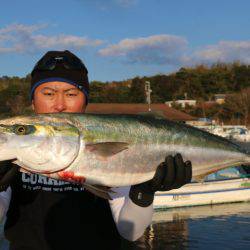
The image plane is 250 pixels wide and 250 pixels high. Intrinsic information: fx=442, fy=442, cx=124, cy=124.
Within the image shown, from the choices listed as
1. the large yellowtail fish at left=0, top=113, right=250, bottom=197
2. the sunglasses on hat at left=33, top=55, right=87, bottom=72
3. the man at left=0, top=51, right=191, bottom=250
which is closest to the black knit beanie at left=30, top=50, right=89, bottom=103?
the sunglasses on hat at left=33, top=55, right=87, bottom=72

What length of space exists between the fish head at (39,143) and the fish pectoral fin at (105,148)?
107 millimetres

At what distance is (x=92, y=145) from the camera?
124 inches

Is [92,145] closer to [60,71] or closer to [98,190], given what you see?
[98,190]

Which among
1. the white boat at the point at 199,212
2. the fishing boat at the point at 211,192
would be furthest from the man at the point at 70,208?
the fishing boat at the point at 211,192

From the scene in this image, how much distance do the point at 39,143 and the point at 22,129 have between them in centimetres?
16

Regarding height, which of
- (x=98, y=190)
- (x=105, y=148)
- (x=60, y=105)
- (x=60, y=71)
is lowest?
(x=98, y=190)

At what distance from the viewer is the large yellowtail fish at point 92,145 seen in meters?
3.05

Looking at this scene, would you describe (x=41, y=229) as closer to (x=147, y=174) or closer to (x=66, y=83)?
(x=147, y=174)

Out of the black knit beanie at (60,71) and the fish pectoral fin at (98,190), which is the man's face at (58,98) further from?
the fish pectoral fin at (98,190)

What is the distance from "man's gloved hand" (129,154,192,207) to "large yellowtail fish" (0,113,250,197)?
0.06 meters

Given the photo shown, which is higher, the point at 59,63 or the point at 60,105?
the point at 59,63

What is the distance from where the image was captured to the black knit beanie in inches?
161

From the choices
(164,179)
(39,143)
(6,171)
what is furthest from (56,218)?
(164,179)

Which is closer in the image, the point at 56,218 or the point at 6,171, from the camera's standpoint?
the point at 6,171
